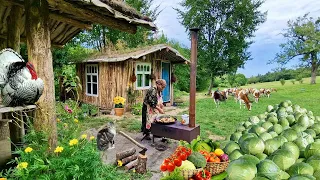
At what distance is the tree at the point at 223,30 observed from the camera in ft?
65.7

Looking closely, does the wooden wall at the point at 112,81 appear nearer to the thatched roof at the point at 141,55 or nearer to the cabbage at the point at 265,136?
the thatched roof at the point at 141,55

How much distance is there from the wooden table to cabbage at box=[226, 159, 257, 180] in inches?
133

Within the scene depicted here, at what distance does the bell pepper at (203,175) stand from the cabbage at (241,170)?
18 cm

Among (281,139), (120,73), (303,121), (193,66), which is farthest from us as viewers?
(120,73)

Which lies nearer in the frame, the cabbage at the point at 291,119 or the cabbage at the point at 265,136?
the cabbage at the point at 265,136

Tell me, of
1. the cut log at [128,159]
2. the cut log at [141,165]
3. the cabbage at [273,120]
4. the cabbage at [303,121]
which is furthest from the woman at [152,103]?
the cabbage at [303,121]

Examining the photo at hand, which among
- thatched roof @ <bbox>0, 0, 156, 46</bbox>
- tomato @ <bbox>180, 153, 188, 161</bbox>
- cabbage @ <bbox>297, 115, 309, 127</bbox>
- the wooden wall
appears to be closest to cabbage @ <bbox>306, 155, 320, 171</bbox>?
tomato @ <bbox>180, 153, 188, 161</bbox>

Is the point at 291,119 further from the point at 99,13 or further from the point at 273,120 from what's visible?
the point at 99,13

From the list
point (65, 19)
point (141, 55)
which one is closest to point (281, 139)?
point (65, 19)

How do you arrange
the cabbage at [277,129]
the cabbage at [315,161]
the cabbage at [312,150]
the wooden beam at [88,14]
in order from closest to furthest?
the cabbage at [315,161]
the cabbage at [312,150]
the wooden beam at [88,14]
the cabbage at [277,129]

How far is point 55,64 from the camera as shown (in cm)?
1246

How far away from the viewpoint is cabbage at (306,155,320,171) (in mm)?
2117

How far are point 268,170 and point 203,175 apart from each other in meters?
0.54

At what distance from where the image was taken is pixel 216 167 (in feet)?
7.20
